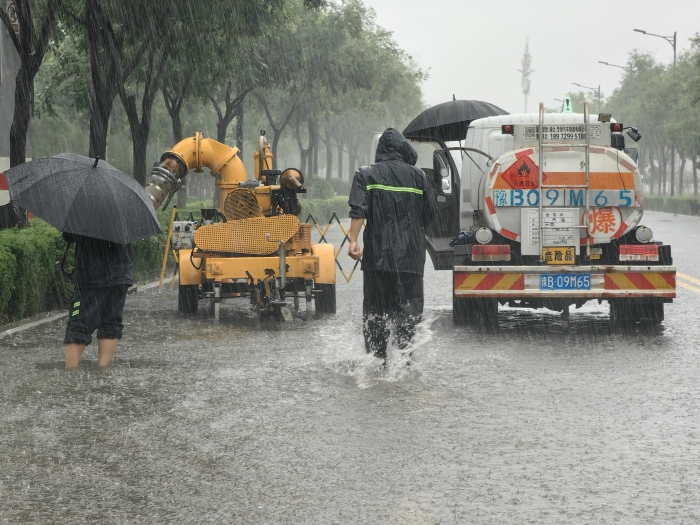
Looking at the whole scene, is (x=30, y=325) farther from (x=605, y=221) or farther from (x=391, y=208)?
(x=605, y=221)

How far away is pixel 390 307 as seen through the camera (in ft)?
29.0

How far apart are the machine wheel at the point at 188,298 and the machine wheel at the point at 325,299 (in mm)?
1335

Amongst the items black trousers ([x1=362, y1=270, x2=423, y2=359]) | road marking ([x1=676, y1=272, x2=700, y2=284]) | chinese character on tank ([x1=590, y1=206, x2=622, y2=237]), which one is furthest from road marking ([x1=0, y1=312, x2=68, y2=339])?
road marking ([x1=676, y1=272, x2=700, y2=284])

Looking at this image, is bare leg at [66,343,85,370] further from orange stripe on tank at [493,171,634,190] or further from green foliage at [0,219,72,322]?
orange stripe on tank at [493,171,634,190]

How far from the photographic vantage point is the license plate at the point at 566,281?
11.0 meters

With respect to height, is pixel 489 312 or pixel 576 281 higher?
pixel 576 281

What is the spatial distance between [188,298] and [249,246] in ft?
3.35

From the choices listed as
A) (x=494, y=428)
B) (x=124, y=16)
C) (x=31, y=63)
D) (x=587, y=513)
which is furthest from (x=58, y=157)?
(x=124, y=16)

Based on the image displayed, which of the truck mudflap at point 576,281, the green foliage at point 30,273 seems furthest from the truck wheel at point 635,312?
the green foliage at point 30,273

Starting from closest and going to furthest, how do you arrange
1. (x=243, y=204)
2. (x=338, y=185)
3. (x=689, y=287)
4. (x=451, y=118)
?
(x=243, y=204)
(x=451, y=118)
(x=689, y=287)
(x=338, y=185)

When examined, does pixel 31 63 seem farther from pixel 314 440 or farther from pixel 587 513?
pixel 587 513

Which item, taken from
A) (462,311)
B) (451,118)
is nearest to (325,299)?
(462,311)

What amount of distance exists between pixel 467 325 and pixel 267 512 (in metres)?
7.10

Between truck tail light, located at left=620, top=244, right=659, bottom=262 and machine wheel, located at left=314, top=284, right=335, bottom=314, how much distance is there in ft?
10.9
